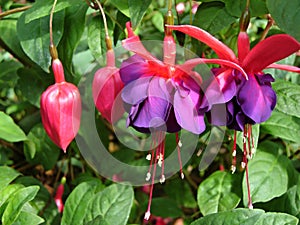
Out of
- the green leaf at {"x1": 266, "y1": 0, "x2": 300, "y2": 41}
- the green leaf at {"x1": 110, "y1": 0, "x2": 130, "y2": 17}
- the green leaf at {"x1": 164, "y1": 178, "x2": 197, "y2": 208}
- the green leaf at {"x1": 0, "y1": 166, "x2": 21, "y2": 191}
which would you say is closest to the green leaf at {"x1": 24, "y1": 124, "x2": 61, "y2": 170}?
the green leaf at {"x1": 0, "y1": 166, "x2": 21, "y2": 191}

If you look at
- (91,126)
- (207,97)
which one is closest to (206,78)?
(207,97)

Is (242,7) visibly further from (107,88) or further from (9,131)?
(9,131)

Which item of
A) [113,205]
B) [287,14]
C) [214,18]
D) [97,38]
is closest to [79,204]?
[113,205]

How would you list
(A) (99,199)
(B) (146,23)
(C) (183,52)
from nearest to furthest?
(C) (183,52), (A) (99,199), (B) (146,23)

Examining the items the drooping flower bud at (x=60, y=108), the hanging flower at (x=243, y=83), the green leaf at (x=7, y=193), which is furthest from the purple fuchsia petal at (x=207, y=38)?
the green leaf at (x=7, y=193)

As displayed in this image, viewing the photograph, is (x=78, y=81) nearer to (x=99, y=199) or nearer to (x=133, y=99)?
(x=99, y=199)

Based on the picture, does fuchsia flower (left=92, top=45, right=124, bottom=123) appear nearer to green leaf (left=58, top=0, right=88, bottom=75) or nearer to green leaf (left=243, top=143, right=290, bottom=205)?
green leaf (left=58, top=0, right=88, bottom=75)

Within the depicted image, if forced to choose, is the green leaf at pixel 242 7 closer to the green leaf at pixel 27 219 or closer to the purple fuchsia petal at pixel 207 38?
the purple fuchsia petal at pixel 207 38
